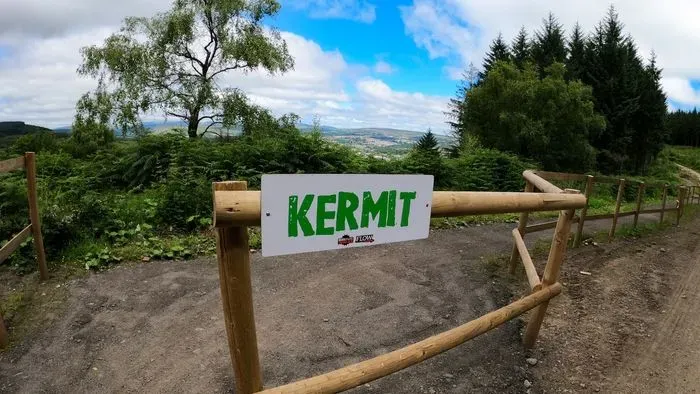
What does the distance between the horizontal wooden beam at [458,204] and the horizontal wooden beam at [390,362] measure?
784 millimetres

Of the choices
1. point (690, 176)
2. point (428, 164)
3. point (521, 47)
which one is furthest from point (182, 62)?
point (690, 176)

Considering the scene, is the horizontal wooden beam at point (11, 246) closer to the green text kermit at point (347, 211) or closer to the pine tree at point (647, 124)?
the green text kermit at point (347, 211)

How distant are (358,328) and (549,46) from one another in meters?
34.8

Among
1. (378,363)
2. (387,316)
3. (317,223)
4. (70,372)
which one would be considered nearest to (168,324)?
(70,372)

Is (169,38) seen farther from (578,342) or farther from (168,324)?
(578,342)

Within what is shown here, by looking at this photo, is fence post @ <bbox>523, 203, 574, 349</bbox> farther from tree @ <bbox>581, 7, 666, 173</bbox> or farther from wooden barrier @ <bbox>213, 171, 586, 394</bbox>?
tree @ <bbox>581, 7, 666, 173</bbox>

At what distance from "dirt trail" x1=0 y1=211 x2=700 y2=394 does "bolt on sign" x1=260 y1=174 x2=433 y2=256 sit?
1.58 m

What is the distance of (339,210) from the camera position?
2002mm

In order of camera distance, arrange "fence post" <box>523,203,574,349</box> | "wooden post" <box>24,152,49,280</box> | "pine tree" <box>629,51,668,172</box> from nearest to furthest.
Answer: "fence post" <box>523,203,574,349</box>, "wooden post" <box>24,152,49,280</box>, "pine tree" <box>629,51,668,172</box>

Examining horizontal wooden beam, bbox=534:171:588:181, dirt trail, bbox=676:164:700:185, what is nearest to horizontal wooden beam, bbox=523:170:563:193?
horizontal wooden beam, bbox=534:171:588:181

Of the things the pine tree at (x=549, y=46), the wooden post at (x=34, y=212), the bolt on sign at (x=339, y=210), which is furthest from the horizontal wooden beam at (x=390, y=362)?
the pine tree at (x=549, y=46)

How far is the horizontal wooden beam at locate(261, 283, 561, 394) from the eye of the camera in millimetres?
2074

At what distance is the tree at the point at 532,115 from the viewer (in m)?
21.8

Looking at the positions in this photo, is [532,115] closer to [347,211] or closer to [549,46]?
[549,46]
